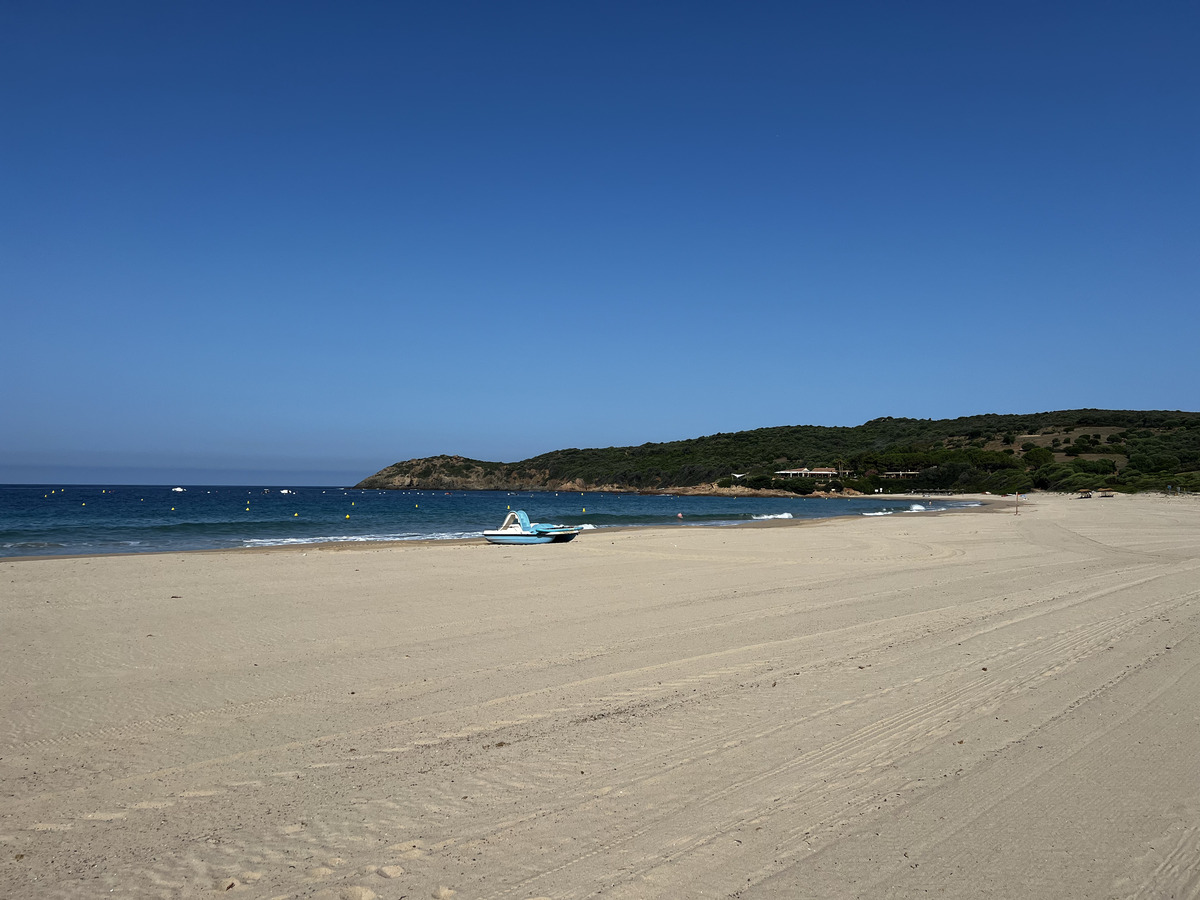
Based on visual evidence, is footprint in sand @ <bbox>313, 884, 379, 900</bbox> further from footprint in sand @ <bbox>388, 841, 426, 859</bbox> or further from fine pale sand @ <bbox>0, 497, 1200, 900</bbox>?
footprint in sand @ <bbox>388, 841, 426, 859</bbox>

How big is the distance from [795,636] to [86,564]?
53.1 ft

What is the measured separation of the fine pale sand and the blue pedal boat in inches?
570

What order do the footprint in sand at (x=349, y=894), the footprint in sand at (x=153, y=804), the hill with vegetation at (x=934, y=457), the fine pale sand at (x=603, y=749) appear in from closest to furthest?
the footprint in sand at (x=349, y=894), the fine pale sand at (x=603, y=749), the footprint in sand at (x=153, y=804), the hill with vegetation at (x=934, y=457)

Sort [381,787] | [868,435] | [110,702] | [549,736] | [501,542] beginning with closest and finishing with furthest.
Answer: [381,787] → [549,736] → [110,702] → [501,542] → [868,435]

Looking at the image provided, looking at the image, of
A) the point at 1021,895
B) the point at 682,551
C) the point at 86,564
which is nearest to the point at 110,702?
the point at 1021,895

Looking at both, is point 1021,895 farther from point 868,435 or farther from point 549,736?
point 868,435

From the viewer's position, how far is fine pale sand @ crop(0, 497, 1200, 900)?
3473 mm

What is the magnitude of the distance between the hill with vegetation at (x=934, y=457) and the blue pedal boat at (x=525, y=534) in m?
66.4

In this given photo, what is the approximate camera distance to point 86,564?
16938 millimetres

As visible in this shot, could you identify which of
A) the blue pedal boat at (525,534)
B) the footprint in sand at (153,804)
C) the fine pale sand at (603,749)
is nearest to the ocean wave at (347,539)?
the blue pedal boat at (525,534)

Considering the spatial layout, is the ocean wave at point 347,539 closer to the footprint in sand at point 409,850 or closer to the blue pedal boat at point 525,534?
the blue pedal boat at point 525,534

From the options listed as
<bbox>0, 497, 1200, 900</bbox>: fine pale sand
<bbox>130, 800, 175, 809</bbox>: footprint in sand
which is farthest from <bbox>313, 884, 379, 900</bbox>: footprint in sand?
<bbox>130, 800, 175, 809</bbox>: footprint in sand

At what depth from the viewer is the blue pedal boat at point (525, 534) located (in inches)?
1003

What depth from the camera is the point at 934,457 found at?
115938mm
